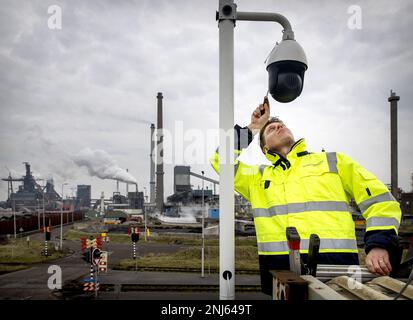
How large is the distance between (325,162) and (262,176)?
539mm

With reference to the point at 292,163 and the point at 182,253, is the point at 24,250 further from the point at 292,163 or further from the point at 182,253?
the point at 292,163

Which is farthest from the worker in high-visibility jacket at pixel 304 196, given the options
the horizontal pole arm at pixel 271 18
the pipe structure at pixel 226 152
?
the pipe structure at pixel 226 152

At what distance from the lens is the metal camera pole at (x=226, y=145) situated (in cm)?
175

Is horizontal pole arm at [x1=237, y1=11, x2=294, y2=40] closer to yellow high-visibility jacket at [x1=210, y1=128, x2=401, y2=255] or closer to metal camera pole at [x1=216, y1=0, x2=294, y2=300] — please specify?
metal camera pole at [x1=216, y1=0, x2=294, y2=300]

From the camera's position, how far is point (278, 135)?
9.08 feet

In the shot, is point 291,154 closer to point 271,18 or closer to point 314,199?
point 314,199

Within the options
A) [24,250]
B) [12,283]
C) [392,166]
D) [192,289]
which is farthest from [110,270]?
Result: [392,166]

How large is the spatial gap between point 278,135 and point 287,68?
77cm

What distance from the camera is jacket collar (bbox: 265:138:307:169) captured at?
8.96ft

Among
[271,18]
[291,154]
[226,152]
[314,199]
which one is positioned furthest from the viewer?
[291,154]

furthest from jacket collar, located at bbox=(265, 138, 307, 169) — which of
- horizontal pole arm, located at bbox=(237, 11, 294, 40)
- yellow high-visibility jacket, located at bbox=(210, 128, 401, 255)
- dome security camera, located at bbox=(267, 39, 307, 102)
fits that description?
horizontal pole arm, located at bbox=(237, 11, 294, 40)

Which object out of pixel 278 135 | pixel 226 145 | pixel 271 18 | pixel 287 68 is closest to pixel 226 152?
pixel 226 145

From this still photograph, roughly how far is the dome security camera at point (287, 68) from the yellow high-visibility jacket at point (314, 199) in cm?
62

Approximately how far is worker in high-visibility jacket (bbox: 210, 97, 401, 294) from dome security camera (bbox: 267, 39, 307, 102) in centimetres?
42
